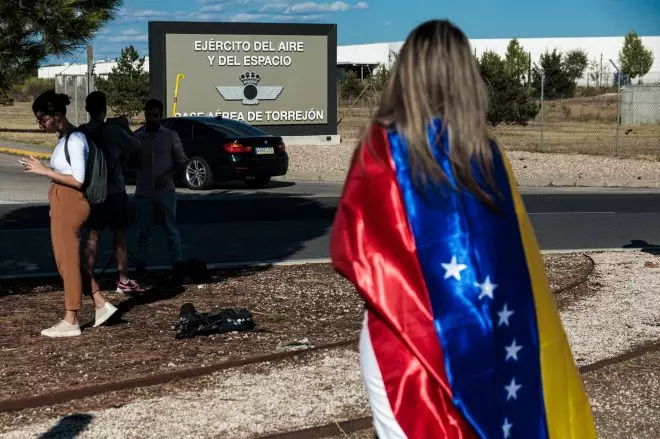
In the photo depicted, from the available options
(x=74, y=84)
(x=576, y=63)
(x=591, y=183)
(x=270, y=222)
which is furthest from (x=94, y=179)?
(x=576, y=63)

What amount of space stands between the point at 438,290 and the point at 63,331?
5.18 m

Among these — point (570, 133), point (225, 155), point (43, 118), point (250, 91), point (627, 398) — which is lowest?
point (627, 398)

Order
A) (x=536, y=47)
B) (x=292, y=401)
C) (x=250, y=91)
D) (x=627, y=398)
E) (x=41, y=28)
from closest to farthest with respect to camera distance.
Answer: (x=292, y=401)
(x=627, y=398)
(x=41, y=28)
(x=250, y=91)
(x=536, y=47)

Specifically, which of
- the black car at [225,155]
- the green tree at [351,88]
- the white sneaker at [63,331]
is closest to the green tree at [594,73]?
the green tree at [351,88]

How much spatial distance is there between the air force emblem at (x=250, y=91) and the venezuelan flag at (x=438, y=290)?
26898mm

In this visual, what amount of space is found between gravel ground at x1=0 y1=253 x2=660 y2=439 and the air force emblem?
74.2ft

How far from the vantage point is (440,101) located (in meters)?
3.11

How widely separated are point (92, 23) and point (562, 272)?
554 centimetres

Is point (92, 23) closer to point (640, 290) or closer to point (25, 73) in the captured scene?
point (25, 73)

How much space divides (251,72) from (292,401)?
971 inches

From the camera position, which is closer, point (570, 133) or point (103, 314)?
point (103, 314)

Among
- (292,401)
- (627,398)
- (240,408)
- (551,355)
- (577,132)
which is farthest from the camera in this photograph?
(577,132)

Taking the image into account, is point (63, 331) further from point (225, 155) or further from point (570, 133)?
point (570, 133)

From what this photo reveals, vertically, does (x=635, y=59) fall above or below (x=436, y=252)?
above
